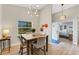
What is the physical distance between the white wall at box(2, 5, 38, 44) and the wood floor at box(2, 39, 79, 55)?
192 millimetres

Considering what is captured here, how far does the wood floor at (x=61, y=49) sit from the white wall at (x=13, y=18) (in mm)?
192

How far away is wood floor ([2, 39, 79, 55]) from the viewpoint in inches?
65.9

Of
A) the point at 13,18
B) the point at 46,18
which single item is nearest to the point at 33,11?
the point at 46,18

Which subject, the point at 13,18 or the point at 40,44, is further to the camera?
the point at 40,44

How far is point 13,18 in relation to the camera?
70.3 inches

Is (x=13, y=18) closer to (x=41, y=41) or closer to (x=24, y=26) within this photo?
(x=24, y=26)

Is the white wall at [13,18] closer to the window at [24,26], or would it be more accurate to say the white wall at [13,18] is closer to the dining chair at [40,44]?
the window at [24,26]

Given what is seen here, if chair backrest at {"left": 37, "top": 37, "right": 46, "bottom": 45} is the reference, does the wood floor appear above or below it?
below

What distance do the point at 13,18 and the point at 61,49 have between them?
1114 mm

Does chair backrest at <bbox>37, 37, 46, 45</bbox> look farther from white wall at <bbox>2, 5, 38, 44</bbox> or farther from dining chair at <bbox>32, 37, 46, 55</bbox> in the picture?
white wall at <bbox>2, 5, 38, 44</bbox>

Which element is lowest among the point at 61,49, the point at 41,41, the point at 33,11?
the point at 61,49

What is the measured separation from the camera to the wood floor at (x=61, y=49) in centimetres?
167

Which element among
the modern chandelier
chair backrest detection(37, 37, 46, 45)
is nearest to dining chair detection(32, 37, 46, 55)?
chair backrest detection(37, 37, 46, 45)
